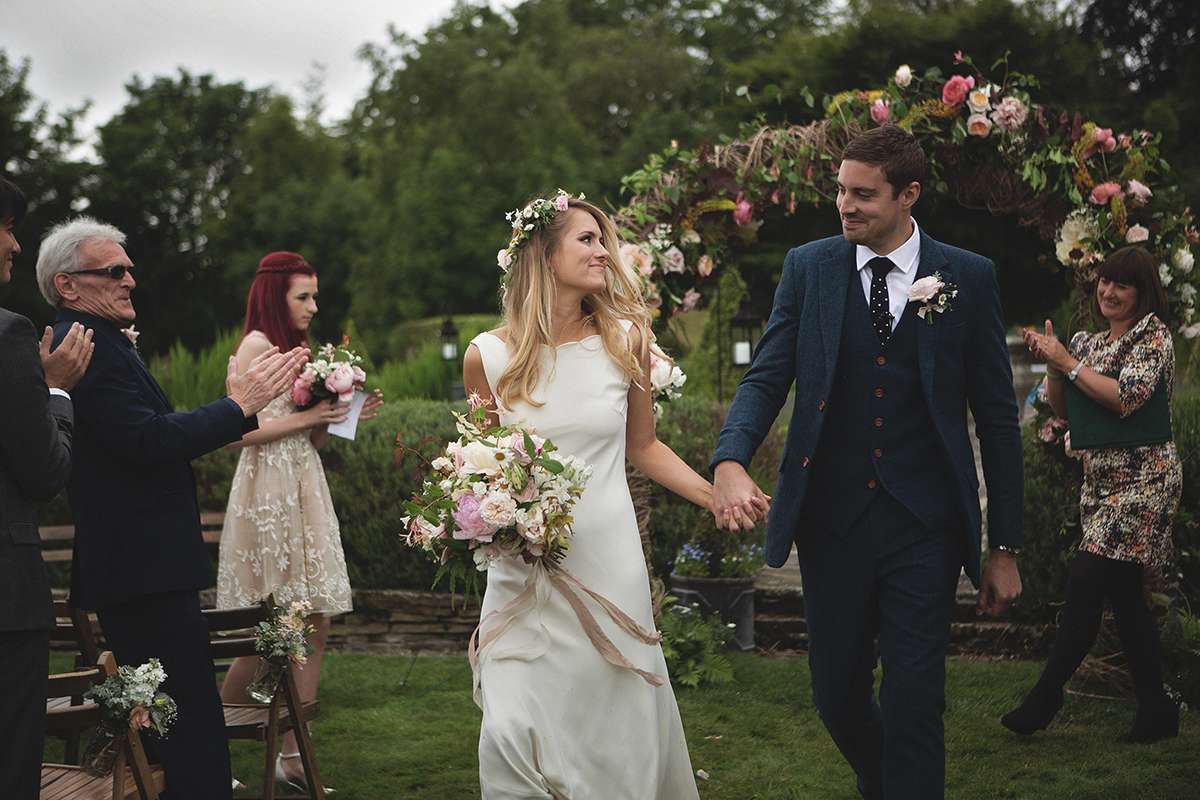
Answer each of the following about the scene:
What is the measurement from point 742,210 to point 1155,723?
3.54 meters

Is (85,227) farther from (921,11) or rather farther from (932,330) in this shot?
(921,11)

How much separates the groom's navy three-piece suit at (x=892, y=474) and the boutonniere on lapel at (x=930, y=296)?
0.06 feet

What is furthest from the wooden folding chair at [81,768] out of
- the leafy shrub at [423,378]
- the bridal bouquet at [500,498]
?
the leafy shrub at [423,378]

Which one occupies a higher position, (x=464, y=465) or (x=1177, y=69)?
(x=1177, y=69)

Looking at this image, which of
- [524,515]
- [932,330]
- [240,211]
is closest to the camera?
[524,515]

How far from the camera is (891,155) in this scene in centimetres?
423

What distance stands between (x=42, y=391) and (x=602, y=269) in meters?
1.83

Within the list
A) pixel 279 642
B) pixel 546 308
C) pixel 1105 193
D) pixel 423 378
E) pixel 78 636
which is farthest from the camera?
pixel 423 378

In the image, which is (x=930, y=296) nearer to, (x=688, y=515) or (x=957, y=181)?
(x=957, y=181)

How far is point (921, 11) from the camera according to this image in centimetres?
2938

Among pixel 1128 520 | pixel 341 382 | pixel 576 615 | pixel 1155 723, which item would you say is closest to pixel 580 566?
pixel 576 615

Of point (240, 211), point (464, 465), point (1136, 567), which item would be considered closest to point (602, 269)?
point (464, 465)

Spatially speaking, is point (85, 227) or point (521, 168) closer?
point (85, 227)

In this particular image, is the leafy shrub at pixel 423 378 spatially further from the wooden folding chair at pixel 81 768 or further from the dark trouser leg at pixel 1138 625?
the wooden folding chair at pixel 81 768
